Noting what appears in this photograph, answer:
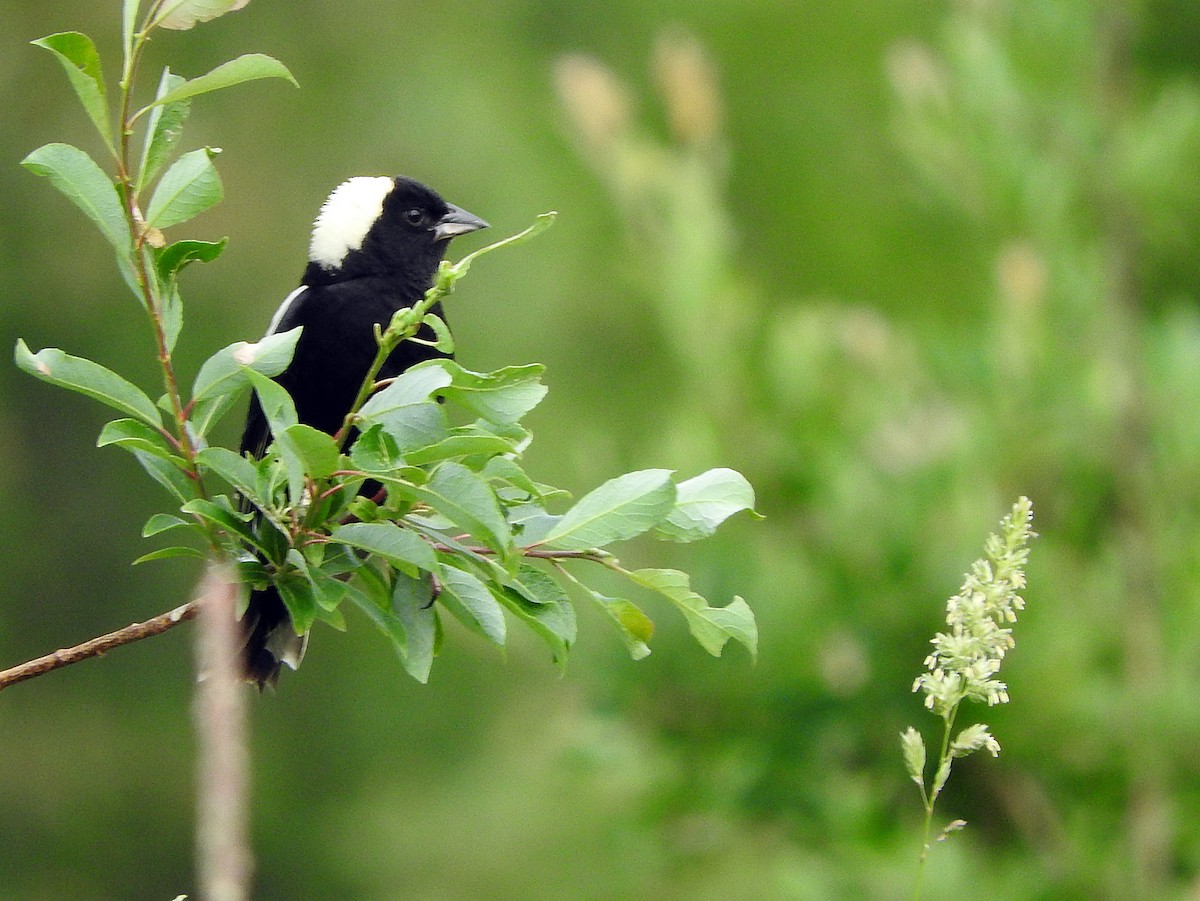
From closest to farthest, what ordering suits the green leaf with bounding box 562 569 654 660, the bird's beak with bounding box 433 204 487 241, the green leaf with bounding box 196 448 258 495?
1. the green leaf with bounding box 196 448 258 495
2. the green leaf with bounding box 562 569 654 660
3. the bird's beak with bounding box 433 204 487 241

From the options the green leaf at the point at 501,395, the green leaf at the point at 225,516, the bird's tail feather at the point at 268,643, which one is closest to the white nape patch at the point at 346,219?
the bird's tail feather at the point at 268,643

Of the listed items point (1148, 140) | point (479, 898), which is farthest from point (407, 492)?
point (479, 898)

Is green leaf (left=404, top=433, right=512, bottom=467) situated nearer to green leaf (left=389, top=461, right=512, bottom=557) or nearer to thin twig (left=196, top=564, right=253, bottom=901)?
green leaf (left=389, top=461, right=512, bottom=557)

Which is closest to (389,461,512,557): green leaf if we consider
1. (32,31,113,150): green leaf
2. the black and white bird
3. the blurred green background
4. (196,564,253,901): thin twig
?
(32,31,113,150): green leaf

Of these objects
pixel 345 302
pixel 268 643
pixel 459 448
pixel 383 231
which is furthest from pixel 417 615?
pixel 383 231

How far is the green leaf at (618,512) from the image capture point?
158 centimetres

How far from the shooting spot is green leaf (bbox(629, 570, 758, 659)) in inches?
64.4

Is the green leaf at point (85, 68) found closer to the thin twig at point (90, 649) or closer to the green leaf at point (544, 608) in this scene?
the thin twig at point (90, 649)

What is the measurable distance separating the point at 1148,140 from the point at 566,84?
2037 millimetres

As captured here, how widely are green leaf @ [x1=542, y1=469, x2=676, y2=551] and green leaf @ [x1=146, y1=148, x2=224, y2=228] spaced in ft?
1.58

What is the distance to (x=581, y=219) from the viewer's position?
1434 centimetres

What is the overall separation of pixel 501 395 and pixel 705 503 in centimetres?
27

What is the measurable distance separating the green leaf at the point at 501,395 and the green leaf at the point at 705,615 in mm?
232

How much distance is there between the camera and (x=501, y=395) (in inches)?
59.8
